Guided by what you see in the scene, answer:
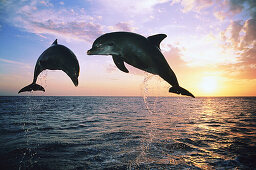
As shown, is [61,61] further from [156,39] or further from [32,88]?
[32,88]

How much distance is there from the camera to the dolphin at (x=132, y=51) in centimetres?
294

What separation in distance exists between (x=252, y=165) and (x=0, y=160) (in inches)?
471

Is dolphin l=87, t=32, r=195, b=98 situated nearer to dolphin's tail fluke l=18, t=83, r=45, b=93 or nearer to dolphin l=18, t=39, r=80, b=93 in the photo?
dolphin l=18, t=39, r=80, b=93

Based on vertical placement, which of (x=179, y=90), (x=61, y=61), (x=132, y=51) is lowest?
(x=179, y=90)

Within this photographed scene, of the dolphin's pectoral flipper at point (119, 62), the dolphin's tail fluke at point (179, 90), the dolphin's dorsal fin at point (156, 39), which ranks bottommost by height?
the dolphin's tail fluke at point (179, 90)

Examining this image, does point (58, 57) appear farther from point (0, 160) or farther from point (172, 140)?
point (172, 140)

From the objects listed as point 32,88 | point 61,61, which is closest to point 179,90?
point 61,61

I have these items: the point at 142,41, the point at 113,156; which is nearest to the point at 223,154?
the point at 113,156

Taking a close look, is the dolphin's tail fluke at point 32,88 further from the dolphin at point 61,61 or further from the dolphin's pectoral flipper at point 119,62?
the dolphin's pectoral flipper at point 119,62

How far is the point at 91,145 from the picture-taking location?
32.7 feet

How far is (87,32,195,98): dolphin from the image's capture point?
2.94m

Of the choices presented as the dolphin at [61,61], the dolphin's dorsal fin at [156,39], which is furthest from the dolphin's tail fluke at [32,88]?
the dolphin's dorsal fin at [156,39]

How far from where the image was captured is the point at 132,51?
3.00 meters

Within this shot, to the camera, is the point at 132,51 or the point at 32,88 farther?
the point at 32,88
